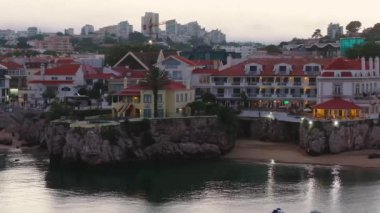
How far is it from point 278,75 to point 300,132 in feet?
40.6

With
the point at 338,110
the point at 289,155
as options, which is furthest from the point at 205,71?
A: the point at 289,155

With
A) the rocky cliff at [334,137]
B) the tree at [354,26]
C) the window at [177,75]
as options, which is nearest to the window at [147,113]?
the rocky cliff at [334,137]

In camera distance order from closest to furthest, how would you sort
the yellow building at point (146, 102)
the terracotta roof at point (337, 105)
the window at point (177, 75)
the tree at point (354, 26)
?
the terracotta roof at point (337, 105), the yellow building at point (146, 102), the window at point (177, 75), the tree at point (354, 26)

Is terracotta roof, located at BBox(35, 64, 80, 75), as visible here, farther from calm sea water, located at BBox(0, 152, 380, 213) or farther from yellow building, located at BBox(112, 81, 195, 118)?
calm sea water, located at BBox(0, 152, 380, 213)

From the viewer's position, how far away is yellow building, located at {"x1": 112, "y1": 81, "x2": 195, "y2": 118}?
6744 centimetres

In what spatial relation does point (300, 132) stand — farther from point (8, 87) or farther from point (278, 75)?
point (8, 87)

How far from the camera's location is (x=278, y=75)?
76688mm

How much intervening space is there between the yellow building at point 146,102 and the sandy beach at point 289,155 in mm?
6566

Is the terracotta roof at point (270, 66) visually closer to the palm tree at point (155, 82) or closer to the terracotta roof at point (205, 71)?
the terracotta roof at point (205, 71)

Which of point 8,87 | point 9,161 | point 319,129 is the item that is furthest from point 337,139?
point 8,87

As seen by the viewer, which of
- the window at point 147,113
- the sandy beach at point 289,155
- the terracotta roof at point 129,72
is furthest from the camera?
the terracotta roof at point 129,72

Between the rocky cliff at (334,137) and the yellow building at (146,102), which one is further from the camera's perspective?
the yellow building at (146,102)

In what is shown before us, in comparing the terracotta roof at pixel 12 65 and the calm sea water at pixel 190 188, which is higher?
the terracotta roof at pixel 12 65

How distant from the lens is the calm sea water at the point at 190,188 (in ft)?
145
